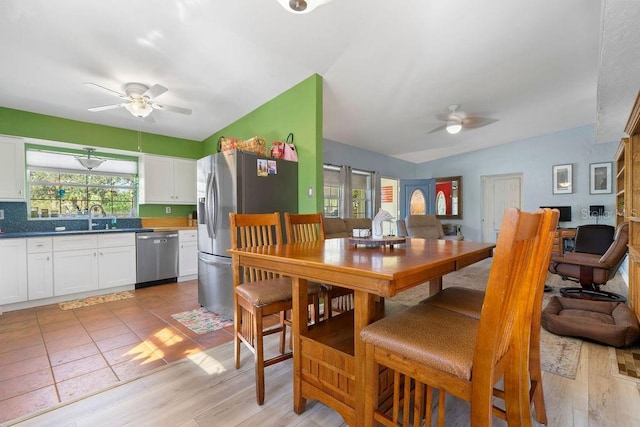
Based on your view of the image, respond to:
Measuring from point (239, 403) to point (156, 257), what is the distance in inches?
131

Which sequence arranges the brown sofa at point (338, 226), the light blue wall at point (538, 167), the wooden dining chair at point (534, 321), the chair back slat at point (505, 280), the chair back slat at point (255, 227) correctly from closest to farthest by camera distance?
the chair back slat at point (505, 280) < the wooden dining chair at point (534, 321) < the chair back slat at point (255, 227) < the brown sofa at point (338, 226) < the light blue wall at point (538, 167)

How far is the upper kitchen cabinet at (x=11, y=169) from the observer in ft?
11.1

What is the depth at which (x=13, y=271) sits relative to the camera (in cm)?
320

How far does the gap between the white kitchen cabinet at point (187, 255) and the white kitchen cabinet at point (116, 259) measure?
61cm

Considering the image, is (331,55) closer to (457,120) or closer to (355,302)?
(457,120)

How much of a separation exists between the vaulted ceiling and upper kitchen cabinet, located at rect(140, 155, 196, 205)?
0.64 metres

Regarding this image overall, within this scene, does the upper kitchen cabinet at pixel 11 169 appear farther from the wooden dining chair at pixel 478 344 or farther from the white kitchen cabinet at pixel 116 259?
the wooden dining chair at pixel 478 344

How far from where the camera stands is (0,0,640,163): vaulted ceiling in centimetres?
221

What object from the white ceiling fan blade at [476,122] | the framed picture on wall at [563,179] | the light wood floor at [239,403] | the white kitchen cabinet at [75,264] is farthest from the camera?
the framed picture on wall at [563,179]

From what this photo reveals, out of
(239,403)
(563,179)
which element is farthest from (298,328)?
(563,179)

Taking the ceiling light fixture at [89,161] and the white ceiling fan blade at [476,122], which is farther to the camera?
the white ceiling fan blade at [476,122]

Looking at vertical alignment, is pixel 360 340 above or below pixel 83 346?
above

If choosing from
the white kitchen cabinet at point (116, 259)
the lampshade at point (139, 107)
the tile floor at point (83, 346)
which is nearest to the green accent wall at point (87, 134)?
the lampshade at point (139, 107)

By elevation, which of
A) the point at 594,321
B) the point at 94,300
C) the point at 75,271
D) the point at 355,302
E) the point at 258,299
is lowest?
the point at 94,300
